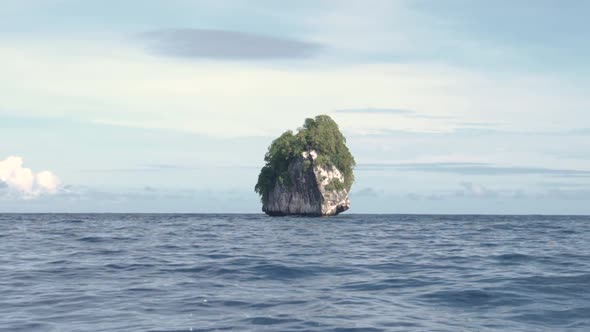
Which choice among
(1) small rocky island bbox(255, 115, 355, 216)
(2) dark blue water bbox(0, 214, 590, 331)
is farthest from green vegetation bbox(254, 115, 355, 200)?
(2) dark blue water bbox(0, 214, 590, 331)

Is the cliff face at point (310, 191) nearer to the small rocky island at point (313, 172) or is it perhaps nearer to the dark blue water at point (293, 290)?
the small rocky island at point (313, 172)

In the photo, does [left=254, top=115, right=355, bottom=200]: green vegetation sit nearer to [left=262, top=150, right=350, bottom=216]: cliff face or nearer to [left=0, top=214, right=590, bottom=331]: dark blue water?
[left=262, top=150, right=350, bottom=216]: cliff face

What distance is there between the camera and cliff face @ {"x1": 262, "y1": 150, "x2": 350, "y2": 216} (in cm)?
11150

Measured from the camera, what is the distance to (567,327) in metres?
12.7

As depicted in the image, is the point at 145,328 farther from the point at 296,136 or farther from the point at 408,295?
the point at 296,136

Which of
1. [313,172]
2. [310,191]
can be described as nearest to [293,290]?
[313,172]

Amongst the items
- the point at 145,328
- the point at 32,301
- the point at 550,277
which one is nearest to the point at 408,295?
the point at 550,277

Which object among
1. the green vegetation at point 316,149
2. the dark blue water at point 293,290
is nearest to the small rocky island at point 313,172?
the green vegetation at point 316,149

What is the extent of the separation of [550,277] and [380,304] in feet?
25.0

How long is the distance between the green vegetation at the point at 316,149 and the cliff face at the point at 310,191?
2.58ft

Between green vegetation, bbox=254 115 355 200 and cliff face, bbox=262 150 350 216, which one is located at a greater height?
green vegetation, bbox=254 115 355 200

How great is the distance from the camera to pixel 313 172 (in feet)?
367

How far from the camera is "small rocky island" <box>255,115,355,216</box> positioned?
11169 cm

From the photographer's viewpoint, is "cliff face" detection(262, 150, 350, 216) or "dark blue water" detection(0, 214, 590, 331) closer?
"dark blue water" detection(0, 214, 590, 331)
